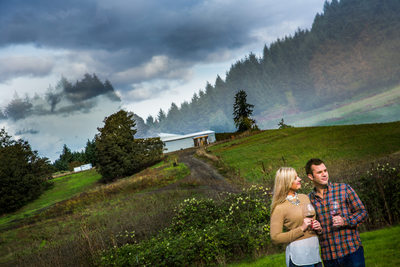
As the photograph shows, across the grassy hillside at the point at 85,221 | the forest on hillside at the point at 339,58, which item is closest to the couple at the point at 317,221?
the grassy hillside at the point at 85,221

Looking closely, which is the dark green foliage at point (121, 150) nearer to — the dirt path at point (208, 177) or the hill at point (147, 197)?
the hill at point (147, 197)

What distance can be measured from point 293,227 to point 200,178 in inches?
1073

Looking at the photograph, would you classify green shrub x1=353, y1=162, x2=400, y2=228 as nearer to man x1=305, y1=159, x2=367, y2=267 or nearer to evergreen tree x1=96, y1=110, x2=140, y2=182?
man x1=305, y1=159, x2=367, y2=267

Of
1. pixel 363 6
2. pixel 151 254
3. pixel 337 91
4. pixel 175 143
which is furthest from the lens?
pixel 363 6

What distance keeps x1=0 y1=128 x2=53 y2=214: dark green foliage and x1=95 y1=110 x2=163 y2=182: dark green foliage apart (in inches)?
417

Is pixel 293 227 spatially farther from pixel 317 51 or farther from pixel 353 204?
pixel 317 51

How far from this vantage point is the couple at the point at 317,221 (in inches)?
128

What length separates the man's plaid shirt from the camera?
347 cm

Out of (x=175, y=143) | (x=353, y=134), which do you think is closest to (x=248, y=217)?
(x=353, y=134)

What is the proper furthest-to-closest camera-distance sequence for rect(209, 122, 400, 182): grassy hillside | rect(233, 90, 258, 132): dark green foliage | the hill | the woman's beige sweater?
rect(233, 90, 258, 132): dark green foliage < rect(209, 122, 400, 182): grassy hillside < the hill < the woman's beige sweater

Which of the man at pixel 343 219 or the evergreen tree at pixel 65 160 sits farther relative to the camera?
the evergreen tree at pixel 65 160

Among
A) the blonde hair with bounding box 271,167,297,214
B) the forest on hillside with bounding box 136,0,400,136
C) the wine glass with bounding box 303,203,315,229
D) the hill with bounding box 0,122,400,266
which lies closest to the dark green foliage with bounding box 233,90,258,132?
the hill with bounding box 0,122,400,266

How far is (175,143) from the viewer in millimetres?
70750

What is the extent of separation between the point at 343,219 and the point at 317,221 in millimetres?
528
